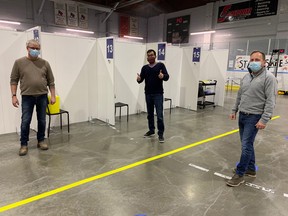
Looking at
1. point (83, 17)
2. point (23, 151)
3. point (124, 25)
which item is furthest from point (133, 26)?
point (23, 151)

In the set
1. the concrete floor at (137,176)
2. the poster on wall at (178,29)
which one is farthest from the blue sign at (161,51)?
the poster on wall at (178,29)

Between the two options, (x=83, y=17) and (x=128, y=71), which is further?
(x=83, y=17)

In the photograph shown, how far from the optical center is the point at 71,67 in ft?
15.7

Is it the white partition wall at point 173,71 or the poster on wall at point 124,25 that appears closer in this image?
the white partition wall at point 173,71

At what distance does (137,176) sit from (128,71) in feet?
11.4

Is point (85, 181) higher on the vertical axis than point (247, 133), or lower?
lower

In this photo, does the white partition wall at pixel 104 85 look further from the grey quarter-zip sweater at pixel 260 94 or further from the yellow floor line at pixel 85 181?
the grey quarter-zip sweater at pixel 260 94

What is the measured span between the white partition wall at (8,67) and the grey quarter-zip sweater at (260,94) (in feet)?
12.8

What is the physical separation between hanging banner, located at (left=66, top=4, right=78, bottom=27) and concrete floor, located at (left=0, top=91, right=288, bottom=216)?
10619 millimetres

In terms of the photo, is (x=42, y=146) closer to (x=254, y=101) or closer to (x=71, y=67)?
(x=71, y=67)

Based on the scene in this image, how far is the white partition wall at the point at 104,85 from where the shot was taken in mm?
4766

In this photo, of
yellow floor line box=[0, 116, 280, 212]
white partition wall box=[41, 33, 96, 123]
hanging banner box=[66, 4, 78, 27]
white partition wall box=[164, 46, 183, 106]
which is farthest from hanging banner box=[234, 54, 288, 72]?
white partition wall box=[41, 33, 96, 123]

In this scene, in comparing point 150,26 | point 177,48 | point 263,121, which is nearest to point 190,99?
point 177,48

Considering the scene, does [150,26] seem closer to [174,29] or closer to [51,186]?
[174,29]
